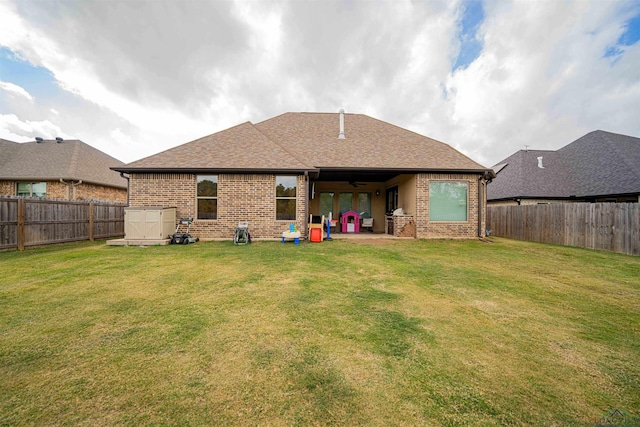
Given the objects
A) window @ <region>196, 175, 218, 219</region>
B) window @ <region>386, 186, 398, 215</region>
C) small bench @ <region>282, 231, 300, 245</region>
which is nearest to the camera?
small bench @ <region>282, 231, 300, 245</region>

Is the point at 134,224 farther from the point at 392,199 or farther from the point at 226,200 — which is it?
the point at 392,199

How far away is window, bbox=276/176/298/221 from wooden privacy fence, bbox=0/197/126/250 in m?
8.38

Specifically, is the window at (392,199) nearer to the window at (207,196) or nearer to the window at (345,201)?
the window at (345,201)

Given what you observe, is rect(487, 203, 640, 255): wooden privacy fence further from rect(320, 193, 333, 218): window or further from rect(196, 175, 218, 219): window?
rect(196, 175, 218, 219): window

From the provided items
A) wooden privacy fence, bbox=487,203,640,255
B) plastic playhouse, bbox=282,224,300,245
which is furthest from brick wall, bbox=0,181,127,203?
wooden privacy fence, bbox=487,203,640,255

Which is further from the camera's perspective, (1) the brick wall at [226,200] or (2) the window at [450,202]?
(2) the window at [450,202]

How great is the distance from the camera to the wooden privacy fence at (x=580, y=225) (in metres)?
8.49

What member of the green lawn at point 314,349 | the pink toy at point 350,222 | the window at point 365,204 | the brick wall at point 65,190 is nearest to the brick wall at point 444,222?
the pink toy at point 350,222

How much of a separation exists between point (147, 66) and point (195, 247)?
37.3 feet

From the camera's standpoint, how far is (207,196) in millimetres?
10688

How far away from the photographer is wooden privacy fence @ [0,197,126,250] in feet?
27.1

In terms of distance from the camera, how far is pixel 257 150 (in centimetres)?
1127

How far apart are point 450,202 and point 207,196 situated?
11.1m

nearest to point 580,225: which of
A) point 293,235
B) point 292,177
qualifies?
point 293,235
